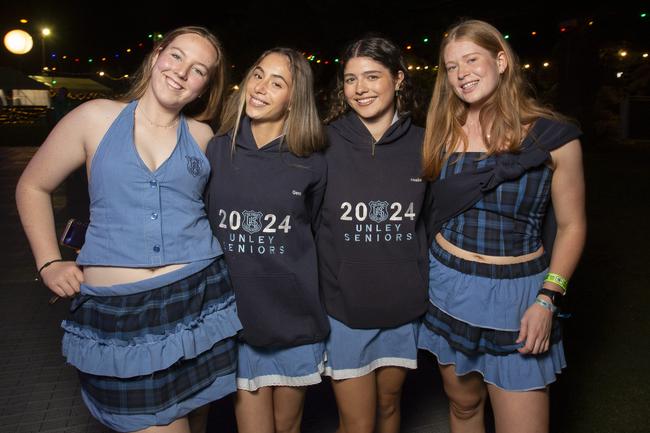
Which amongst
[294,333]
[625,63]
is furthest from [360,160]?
[625,63]

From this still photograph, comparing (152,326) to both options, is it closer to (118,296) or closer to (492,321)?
(118,296)

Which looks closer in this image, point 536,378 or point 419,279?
point 536,378

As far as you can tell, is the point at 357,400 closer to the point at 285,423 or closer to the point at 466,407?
the point at 285,423

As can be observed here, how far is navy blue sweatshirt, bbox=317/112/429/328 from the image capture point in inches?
108

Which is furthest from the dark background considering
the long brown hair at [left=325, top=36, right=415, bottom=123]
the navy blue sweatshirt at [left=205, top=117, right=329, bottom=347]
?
the navy blue sweatshirt at [left=205, top=117, right=329, bottom=347]

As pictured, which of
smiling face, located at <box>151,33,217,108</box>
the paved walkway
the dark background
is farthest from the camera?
the dark background

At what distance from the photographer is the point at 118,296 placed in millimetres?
2285

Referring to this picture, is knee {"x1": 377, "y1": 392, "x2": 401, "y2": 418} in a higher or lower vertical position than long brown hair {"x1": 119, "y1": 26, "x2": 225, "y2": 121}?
lower

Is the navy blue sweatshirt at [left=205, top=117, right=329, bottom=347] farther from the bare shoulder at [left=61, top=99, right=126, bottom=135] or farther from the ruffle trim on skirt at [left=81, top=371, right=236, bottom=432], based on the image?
the bare shoulder at [left=61, top=99, right=126, bottom=135]

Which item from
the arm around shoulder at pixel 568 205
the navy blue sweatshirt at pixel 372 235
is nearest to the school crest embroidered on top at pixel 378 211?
the navy blue sweatshirt at pixel 372 235

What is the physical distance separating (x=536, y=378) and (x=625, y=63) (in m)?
26.3

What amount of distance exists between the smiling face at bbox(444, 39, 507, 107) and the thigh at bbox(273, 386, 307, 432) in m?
1.56

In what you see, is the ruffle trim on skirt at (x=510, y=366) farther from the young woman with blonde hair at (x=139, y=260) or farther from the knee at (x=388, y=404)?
the young woman with blonde hair at (x=139, y=260)

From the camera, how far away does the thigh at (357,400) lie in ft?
9.27
